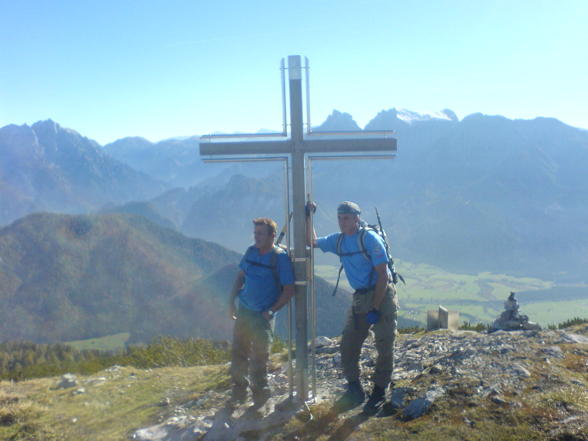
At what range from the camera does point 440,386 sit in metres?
6.34

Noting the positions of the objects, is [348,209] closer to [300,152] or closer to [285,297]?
[300,152]

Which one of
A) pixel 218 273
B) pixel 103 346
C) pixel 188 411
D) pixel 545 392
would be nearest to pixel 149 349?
pixel 188 411

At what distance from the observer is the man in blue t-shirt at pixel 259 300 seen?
6.50m

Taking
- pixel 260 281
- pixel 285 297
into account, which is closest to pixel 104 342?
pixel 260 281

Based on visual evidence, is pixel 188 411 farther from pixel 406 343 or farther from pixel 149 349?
pixel 149 349

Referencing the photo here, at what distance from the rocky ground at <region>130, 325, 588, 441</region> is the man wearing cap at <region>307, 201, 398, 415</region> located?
321 mm

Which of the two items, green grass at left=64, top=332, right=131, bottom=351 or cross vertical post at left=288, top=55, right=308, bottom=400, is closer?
cross vertical post at left=288, top=55, right=308, bottom=400

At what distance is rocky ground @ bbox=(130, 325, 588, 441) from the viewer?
17.4 feet

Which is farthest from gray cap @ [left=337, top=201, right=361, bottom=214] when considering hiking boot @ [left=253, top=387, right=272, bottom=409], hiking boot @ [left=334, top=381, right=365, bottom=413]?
hiking boot @ [left=253, top=387, right=272, bottom=409]

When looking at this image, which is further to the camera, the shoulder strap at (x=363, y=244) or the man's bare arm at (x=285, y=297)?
the man's bare arm at (x=285, y=297)

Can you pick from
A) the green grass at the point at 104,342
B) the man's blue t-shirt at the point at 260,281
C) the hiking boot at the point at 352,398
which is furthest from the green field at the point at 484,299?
the man's blue t-shirt at the point at 260,281

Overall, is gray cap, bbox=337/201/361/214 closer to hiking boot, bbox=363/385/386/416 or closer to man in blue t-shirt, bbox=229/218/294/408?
man in blue t-shirt, bbox=229/218/294/408

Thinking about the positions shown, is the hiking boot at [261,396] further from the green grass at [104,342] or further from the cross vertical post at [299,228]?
the green grass at [104,342]

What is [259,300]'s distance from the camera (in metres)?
6.63
